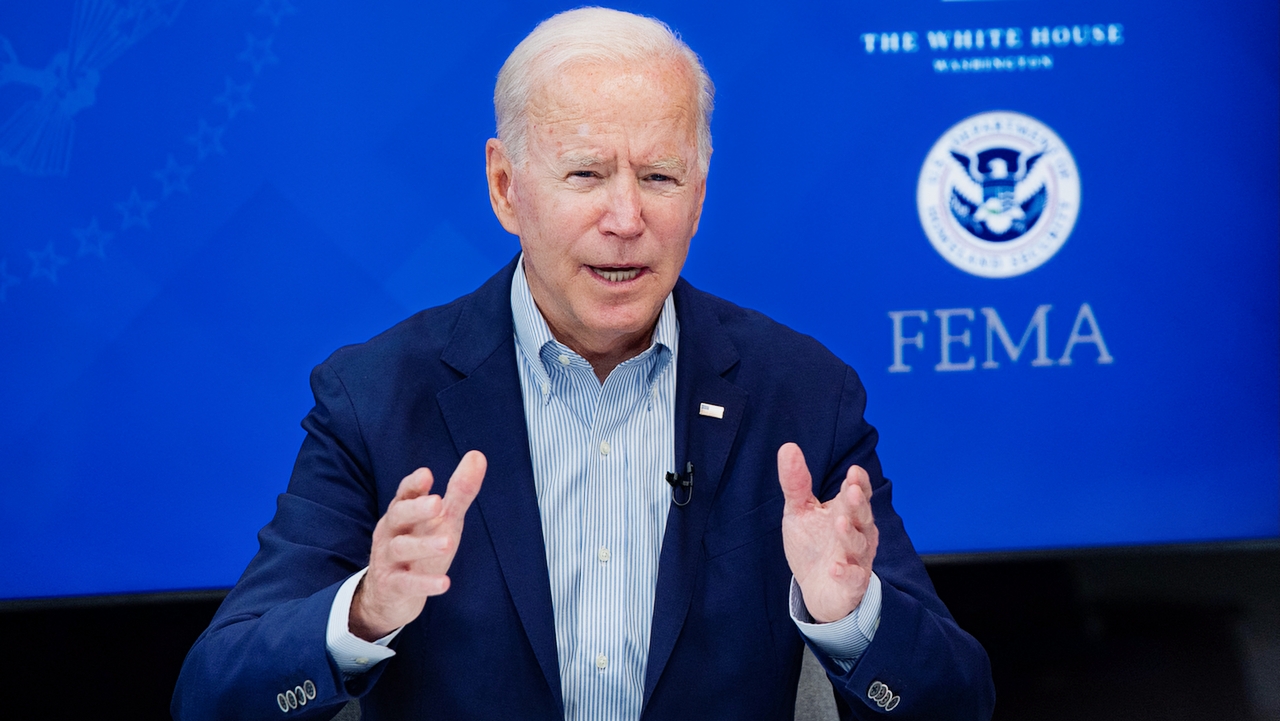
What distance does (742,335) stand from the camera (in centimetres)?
206

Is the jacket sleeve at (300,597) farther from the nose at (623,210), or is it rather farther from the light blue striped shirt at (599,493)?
the nose at (623,210)

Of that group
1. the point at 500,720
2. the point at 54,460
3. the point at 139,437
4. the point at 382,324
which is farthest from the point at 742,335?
the point at 54,460

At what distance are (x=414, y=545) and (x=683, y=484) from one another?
572 mm

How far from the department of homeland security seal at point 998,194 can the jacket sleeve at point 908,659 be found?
1.29 meters

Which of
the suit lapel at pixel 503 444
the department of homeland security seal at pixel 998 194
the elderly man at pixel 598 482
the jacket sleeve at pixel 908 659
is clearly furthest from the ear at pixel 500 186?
the department of homeland security seal at pixel 998 194

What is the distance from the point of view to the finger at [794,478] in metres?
1.56

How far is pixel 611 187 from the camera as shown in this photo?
5.81 ft

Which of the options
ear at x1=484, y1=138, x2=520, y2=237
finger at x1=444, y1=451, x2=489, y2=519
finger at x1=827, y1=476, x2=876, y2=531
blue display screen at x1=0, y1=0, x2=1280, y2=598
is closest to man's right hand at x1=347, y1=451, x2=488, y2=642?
finger at x1=444, y1=451, x2=489, y2=519

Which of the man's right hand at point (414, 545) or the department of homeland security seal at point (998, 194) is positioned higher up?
the department of homeland security seal at point (998, 194)

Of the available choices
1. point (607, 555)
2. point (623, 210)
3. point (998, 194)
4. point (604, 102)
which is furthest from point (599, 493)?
point (998, 194)

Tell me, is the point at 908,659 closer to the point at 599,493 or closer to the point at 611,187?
the point at 599,493

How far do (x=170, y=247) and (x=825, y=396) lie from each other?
5.70 ft

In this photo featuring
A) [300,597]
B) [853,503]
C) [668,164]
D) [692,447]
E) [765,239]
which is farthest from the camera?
[765,239]

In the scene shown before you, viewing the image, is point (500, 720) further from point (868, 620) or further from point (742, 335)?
point (742, 335)
